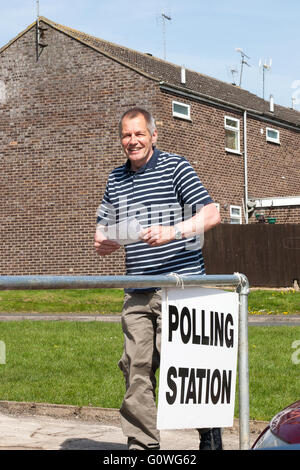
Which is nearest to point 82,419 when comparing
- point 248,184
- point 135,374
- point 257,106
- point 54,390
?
point 54,390

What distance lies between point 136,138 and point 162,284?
128 cm

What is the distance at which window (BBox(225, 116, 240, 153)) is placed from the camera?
29.4 meters

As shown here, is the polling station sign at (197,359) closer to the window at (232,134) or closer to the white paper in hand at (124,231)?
the white paper in hand at (124,231)

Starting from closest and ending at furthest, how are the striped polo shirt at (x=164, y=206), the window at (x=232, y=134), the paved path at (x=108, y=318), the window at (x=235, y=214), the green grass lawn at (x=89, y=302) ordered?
the striped polo shirt at (x=164, y=206), the paved path at (x=108, y=318), the green grass lawn at (x=89, y=302), the window at (x=235, y=214), the window at (x=232, y=134)

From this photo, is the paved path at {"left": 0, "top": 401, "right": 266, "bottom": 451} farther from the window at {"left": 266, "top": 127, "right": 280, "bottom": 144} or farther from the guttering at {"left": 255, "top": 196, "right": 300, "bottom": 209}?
the window at {"left": 266, "top": 127, "right": 280, "bottom": 144}

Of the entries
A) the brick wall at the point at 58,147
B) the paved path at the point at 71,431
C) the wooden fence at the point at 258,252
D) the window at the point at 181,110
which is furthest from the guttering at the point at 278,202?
the paved path at the point at 71,431

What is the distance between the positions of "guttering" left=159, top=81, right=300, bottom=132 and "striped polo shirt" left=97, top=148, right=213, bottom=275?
21.1 meters

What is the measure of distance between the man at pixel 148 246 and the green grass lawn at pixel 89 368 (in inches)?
92.2

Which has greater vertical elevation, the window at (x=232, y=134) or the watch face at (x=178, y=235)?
the window at (x=232, y=134)

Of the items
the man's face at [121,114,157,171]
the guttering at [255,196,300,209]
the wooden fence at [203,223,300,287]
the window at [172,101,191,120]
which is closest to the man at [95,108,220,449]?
the man's face at [121,114,157,171]

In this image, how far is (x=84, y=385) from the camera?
337 inches

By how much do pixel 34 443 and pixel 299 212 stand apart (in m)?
24.8

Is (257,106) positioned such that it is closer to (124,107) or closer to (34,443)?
(124,107)

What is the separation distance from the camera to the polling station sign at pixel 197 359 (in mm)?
4039
